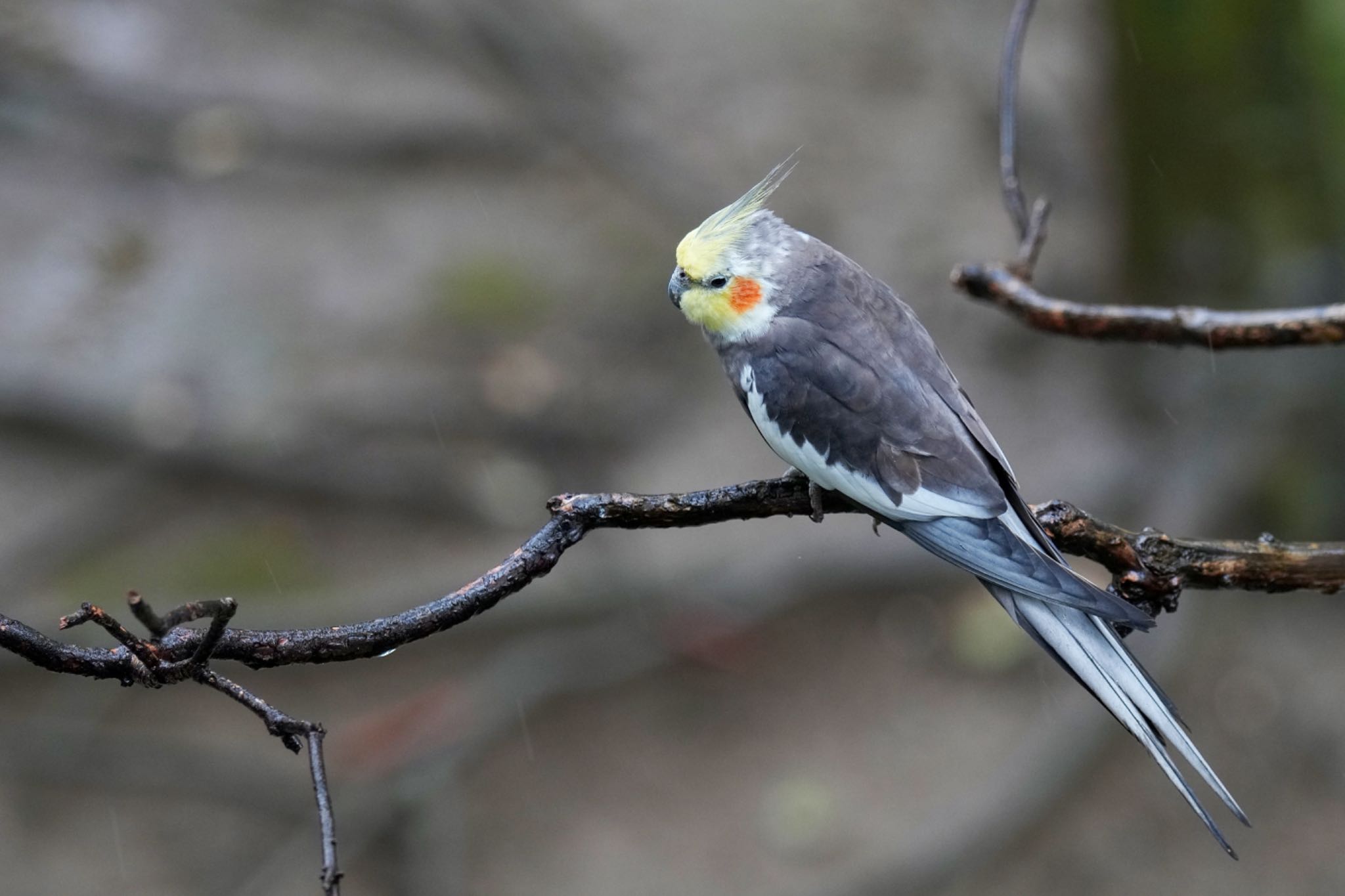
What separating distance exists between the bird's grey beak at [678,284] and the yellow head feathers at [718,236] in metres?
0.02

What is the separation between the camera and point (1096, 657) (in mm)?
1713

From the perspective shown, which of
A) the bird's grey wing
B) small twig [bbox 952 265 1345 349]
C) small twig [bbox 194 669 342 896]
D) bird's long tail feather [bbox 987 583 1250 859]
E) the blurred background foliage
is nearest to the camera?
small twig [bbox 194 669 342 896]

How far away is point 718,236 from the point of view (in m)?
2.18

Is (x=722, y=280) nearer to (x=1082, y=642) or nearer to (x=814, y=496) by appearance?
(x=814, y=496)

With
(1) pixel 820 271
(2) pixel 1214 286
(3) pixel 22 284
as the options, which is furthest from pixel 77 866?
(2) pixel 1214 286

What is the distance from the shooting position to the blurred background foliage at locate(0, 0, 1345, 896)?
4137mm

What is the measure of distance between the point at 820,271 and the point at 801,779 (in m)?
2.84

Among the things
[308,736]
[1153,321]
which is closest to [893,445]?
[1153,321]

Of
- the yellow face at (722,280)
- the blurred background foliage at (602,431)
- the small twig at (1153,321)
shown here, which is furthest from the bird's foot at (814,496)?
the blurred background foliage at (602,431)

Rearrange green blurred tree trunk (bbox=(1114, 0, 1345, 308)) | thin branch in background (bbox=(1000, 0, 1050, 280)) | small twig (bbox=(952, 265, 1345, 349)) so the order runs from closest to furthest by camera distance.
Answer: small twig (bbox=(952, 265, 1345, 349)) → thin branch in background (bbox=(1000, 0, 1050, 280)) → green blurred tree trunk (bbox=(1114, 0, 1345, 308))

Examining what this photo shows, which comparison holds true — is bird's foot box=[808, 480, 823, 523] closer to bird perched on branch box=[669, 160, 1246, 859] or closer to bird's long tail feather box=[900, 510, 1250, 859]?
bird perched on branch box=[669, 160, 1246, 859]

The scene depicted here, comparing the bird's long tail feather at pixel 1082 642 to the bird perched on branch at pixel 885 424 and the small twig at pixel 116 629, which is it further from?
the small twig at pixel 116 629

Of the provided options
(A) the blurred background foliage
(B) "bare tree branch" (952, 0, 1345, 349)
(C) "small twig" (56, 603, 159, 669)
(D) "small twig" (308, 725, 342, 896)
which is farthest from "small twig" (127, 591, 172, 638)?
(A) the blurred background foliage

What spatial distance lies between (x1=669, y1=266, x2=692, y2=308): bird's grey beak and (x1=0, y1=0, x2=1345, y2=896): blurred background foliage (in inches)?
94.5
